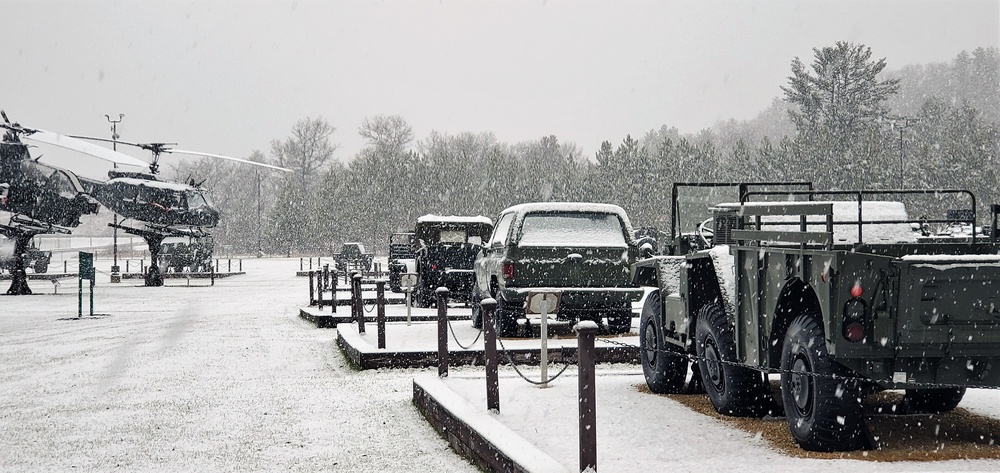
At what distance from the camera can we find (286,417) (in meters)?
10.1

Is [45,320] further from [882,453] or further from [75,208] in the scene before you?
[882,453]

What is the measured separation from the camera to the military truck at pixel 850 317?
6188 millimetres

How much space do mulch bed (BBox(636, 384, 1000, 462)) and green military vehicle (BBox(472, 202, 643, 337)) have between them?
6.14m

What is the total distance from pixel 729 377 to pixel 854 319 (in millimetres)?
2057

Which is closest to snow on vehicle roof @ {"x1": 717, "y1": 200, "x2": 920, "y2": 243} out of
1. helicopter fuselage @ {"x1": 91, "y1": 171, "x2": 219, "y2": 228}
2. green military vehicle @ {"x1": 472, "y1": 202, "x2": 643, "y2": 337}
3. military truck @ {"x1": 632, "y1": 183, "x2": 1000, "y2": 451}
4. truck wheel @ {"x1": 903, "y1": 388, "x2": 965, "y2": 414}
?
military truck @ {"x1": 632, "y1": 183, "x2": 1000, "y2": 451}

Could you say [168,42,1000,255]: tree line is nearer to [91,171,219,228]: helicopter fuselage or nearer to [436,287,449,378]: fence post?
[91,171,219,228]: helicopter fuselage

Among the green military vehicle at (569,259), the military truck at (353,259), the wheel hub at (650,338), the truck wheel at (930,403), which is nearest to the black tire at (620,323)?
the green military vehicle at (569,259)

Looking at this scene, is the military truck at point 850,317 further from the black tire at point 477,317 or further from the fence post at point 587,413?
the black tire at point 477,317

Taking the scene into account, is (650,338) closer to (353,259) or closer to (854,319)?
(854,319)

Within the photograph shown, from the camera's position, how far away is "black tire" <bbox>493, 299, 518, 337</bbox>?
15.3 metres

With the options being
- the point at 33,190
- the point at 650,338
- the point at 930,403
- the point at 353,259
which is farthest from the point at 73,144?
the point at 930,403

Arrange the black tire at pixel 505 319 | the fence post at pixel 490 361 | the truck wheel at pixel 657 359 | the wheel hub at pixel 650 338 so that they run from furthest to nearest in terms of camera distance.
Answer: the black tire at pixel 505 319 < the wheel hub at pixel 650 338 < the truck wheel at pixel 657 359 < the fence post at pixel 490 361

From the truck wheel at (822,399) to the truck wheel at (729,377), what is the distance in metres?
1.33

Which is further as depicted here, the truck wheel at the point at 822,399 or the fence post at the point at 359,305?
the fence post at the point at 359,305
